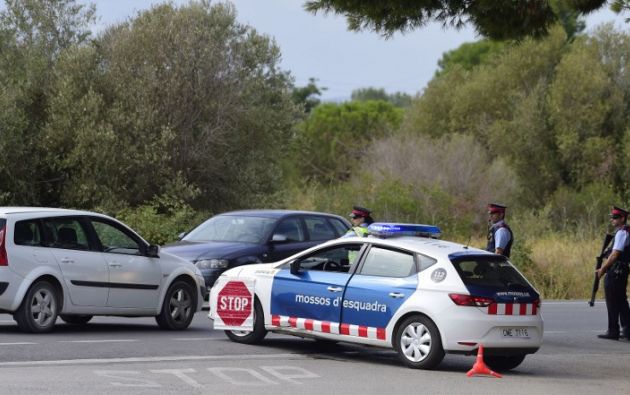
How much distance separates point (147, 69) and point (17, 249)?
1978 centimetres

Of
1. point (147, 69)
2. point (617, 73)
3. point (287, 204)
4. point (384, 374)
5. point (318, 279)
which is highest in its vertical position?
point (617, 73)

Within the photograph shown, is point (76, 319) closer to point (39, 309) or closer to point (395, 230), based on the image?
point (39, 309)


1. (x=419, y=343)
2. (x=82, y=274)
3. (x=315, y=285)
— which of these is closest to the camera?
(x=419, y=343)

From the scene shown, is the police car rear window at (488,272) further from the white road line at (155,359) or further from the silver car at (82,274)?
the silver car at (82,274)

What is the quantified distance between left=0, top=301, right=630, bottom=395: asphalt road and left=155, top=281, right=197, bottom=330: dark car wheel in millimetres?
159

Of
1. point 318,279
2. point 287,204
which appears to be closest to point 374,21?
point 318,279

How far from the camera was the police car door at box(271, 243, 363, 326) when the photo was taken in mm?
13234

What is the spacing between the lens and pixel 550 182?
5338 centimetres

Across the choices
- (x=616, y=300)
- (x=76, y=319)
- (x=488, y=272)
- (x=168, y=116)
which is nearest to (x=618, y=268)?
(x=616, y=300)

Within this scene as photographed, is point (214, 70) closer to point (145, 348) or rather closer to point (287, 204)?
point (287, 204)

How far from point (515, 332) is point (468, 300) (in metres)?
0.70

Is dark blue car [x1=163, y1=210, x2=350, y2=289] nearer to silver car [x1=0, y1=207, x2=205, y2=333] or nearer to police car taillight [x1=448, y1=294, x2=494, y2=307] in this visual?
silver car [x1=0, y1=207, x2=205, y2=333]

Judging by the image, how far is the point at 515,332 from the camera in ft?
41.5

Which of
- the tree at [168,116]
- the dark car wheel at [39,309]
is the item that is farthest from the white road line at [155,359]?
the tree at [168,116]
